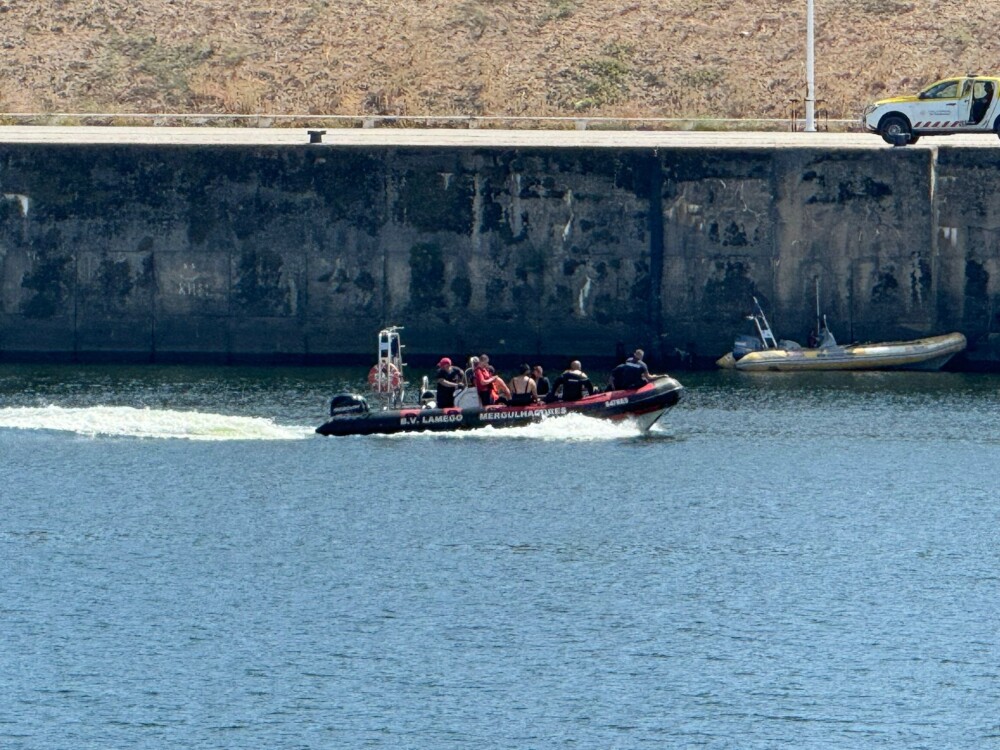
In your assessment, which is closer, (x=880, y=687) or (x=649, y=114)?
(x=880, y=687)

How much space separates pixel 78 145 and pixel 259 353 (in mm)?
6393

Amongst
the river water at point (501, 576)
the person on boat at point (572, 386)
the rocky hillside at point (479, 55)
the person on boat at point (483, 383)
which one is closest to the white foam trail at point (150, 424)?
the river water at point (501, 576)

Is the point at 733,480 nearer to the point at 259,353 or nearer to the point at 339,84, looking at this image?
the point at 259,353

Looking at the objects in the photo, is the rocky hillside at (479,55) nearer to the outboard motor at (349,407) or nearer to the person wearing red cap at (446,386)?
the person wearing red cap at (446,386)

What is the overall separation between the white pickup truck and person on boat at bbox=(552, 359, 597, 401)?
46.5 feet

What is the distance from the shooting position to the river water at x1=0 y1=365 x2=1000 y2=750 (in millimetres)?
23797

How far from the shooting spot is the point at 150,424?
3919cm

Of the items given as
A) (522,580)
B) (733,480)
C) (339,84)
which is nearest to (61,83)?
(339,84)

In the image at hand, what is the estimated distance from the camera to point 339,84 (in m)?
63.2

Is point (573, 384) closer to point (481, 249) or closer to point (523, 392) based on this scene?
point (523, 392)

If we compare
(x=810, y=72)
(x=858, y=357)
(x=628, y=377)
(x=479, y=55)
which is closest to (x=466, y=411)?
(x=628, y=377)

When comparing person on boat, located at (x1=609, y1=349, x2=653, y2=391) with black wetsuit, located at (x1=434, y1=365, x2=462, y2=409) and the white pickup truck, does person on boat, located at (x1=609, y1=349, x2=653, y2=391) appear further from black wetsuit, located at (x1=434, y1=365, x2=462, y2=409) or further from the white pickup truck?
the white pickup truck

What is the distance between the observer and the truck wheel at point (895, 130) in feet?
163

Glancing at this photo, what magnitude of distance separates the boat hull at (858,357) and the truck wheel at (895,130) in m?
5.29
